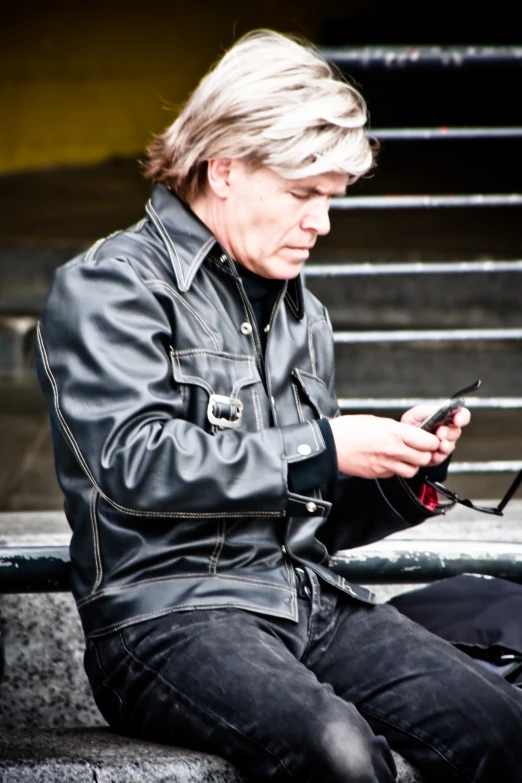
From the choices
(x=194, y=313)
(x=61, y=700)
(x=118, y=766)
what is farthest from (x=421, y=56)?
(x=118, y=766)

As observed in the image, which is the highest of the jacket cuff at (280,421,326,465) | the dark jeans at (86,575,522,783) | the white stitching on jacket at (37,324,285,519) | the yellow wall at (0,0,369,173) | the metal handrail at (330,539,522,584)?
the jacket cuff at (280,421,326,465)

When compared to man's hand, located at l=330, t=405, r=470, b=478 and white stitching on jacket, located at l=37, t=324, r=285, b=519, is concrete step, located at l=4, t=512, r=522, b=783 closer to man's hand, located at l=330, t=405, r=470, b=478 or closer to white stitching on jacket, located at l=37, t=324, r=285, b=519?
white stitching on jacket, located at l=37, t=324, r=285, b=519

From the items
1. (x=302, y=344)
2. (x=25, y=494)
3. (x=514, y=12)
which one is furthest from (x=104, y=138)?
(x=302, y=344)

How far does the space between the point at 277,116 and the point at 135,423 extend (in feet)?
1.98

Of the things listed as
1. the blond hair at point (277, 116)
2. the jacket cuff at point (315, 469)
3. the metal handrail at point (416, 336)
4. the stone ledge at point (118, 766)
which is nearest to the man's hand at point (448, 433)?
the jacket cuff at point (315, 469)

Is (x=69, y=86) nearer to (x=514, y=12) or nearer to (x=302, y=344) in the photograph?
(x=514, y=12)

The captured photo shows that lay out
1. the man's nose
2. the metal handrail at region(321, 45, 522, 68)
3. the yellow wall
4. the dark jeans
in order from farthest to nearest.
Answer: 1. the yellow wall
2. the metal handrail at region(321, 45, 522, 68)
3. the man's nose
4. the dark jeans

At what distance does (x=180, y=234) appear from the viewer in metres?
2.11

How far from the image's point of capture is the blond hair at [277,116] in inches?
79.8

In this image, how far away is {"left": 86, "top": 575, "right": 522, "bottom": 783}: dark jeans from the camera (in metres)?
1.76

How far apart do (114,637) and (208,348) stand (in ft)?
1.73

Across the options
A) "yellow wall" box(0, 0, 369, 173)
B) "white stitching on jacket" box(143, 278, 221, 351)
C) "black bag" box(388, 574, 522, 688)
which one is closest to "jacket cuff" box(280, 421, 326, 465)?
"white stitching on jacket" box(143, 278, 221, 351)

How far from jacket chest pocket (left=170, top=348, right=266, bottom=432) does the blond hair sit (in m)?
0.36

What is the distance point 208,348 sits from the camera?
2.04 m
